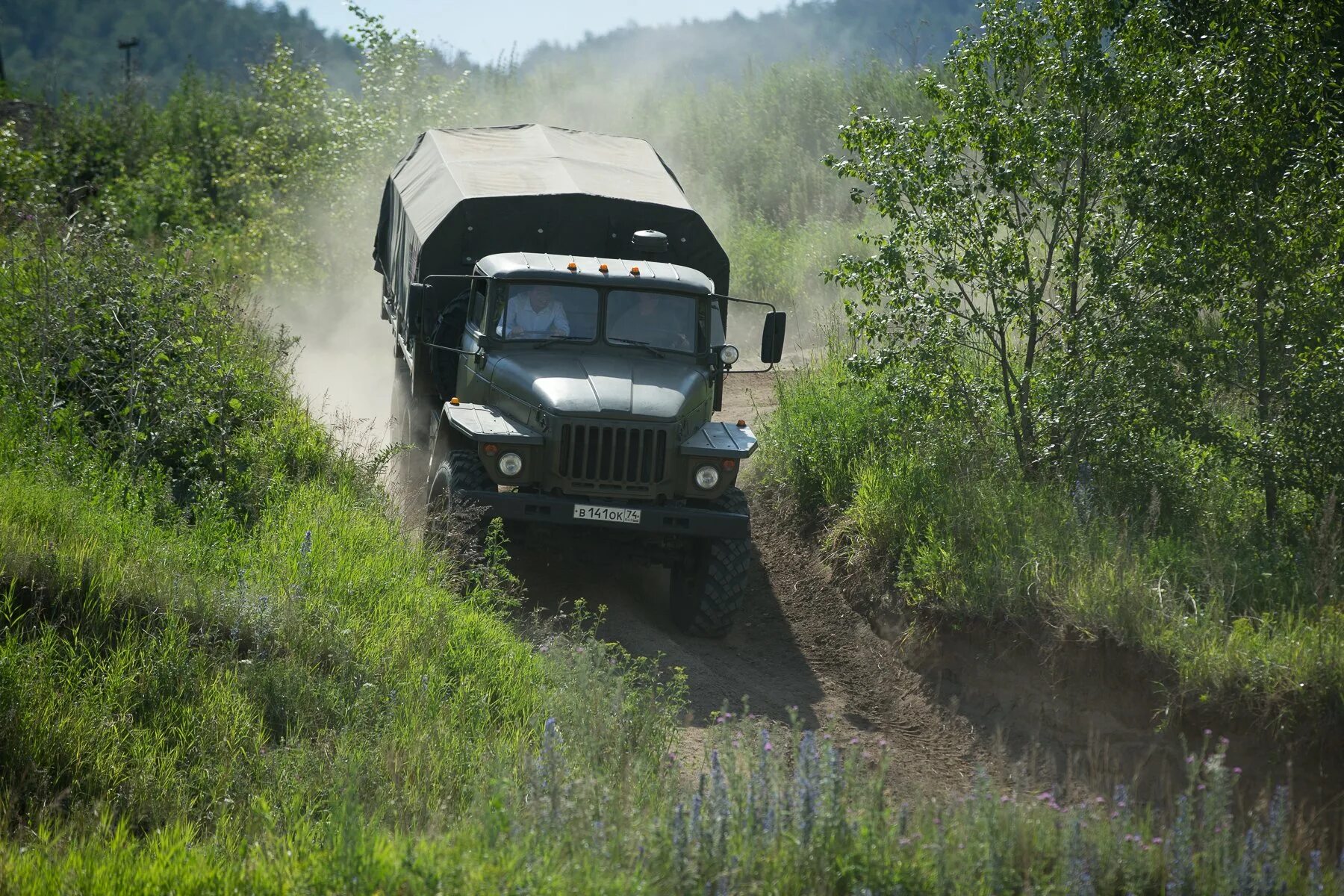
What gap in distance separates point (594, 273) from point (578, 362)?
0.73 m

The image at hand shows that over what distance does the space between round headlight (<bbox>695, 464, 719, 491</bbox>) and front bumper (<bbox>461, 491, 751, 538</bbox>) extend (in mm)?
152

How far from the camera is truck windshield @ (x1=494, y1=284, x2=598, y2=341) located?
854 centimetres

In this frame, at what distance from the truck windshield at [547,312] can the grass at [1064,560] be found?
2079 mm

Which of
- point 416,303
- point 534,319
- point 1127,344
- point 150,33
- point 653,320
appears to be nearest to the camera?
point 1127,344

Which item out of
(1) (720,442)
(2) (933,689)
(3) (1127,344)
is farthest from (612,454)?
(3) (1127,344)

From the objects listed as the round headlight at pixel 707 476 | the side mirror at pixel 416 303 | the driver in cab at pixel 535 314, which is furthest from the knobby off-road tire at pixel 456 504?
the round headlight at pixel 707 476

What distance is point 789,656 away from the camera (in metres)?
8.06

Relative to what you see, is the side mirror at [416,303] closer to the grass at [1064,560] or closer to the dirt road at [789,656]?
the dirt road at [789,656]

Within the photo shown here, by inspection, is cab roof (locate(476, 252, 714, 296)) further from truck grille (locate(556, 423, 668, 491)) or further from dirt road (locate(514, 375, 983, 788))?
dirt road (locate(514, 375, 983, 788))

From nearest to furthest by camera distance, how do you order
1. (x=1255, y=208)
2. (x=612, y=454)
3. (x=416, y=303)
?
(x=1255, y=208) → (x=612, y=454) → (x=416, y=303)

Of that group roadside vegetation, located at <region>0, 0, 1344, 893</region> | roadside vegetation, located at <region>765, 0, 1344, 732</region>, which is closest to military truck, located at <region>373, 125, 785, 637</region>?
roadside vegetation, located at <region>0, 0, 1344, 893</region>

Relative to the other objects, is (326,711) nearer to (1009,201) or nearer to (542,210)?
(542,210)

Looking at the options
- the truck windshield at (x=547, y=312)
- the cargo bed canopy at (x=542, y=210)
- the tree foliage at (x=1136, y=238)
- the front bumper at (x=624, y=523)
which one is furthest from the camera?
the cargo bed canopy at (x=542, y=210)

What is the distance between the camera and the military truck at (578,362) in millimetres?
7688
